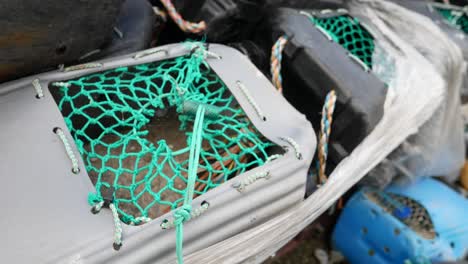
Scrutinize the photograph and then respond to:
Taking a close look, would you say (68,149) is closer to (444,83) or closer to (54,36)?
(54,36)

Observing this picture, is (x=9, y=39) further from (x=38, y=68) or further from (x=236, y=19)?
(x=236, y=19)

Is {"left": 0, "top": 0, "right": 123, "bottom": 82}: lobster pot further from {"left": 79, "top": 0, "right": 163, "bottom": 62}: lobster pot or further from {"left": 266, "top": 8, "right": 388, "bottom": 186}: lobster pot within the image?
{"left": 266, "top": 8, "right": 388, "bottom": 186}: lobster pot

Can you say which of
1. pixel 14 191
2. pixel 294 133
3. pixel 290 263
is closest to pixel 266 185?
pixel 294 133

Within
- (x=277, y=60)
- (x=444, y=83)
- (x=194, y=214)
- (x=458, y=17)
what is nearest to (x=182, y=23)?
(x=277, y=60)

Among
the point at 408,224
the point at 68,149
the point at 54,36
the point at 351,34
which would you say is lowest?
the point at 408,224

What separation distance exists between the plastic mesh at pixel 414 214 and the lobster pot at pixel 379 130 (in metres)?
0.26

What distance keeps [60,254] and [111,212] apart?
8 cm

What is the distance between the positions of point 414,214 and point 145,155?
0.83 metres

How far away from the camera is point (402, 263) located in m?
1.18

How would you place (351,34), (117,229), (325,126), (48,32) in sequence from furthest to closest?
Answer: (351,34) → (325,126) → (48,32) → (117,229)

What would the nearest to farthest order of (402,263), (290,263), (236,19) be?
(236,19)
(402,263)
(290,263)

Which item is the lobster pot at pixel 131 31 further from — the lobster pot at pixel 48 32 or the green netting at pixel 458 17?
the green netting at pixel 458 17

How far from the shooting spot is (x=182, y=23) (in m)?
0.94

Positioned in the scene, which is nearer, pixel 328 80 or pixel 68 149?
pixel 68 149
